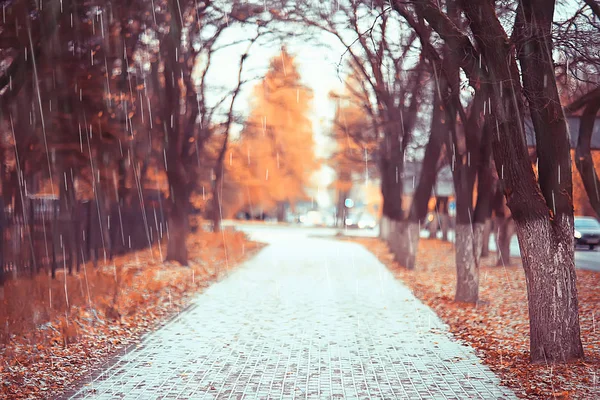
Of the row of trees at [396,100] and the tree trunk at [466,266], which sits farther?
the tree trunk at [466,266]

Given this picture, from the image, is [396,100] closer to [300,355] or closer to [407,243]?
[407,243]

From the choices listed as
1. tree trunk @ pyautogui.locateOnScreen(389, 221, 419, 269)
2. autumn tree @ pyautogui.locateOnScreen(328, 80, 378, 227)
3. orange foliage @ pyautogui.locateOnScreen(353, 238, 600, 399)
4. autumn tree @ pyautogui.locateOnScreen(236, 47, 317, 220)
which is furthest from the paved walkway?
autumn tree @ pyautogui.locateOnScreen(236, 47, 317, 220)

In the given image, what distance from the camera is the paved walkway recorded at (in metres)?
6.86

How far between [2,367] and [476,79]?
581cm

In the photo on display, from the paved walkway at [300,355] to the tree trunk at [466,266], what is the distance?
3.44 ft

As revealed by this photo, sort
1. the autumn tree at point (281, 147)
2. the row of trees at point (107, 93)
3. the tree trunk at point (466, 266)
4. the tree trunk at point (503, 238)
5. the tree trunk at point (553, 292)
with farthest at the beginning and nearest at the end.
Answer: the autumn tree at point (281, 147)
the tree trunk at point (503, 238)
the tree trunk at point (466, 266)
the row of trees at point (107, 93)
the tree trunk at point (553, 292)

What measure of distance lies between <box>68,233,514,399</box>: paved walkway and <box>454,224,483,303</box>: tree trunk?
105cm

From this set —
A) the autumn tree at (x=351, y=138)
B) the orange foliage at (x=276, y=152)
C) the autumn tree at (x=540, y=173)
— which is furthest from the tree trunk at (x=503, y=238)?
the autumn tree at (x=540, y=173)

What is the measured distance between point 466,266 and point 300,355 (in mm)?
6345

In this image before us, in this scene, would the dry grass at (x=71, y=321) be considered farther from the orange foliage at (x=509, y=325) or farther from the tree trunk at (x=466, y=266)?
the tree trunk at (x=466, y=266)

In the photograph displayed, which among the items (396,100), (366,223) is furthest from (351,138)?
(366,223)

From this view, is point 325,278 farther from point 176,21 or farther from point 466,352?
point 466,352

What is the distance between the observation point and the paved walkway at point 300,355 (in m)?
6.86

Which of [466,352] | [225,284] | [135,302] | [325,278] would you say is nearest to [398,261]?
[325,278]
